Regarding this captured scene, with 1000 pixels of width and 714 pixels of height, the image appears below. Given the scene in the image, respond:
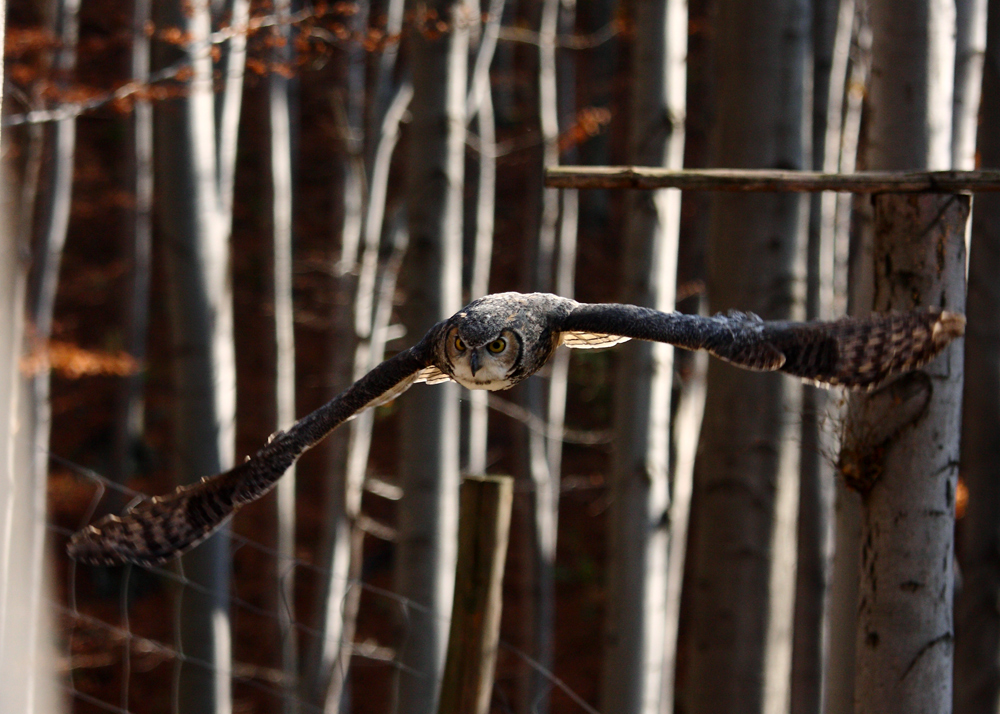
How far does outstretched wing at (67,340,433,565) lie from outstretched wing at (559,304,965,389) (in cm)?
52

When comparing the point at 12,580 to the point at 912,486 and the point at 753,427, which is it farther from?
the point at 753,427

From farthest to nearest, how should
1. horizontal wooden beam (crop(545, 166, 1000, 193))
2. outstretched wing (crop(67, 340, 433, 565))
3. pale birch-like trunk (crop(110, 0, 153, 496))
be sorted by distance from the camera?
1. pale birch-like trunk (crop(110, 0, 153, 496))
2. outstretched wing (crop(67, 340, 433, 565))
3. horizontal wooden beam (crop(545, 166, 1000, 193))

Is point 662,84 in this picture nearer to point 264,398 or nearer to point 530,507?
point 530,507

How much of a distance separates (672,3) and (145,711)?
9390mm

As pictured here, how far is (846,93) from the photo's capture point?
7.20 meters

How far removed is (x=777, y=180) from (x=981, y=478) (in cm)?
271

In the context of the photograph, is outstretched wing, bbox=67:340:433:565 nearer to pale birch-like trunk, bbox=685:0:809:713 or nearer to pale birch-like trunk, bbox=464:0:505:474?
pale birch-like trunk, bbox=685:0:809:713

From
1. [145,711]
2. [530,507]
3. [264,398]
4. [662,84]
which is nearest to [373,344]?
[530,507]

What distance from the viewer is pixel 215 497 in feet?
7.96

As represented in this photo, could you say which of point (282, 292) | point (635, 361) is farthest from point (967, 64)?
point (282, 292)

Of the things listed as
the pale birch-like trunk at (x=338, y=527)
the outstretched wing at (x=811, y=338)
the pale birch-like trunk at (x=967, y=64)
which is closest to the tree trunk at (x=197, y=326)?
the pale birch-like trunk at (x=338, y=527)

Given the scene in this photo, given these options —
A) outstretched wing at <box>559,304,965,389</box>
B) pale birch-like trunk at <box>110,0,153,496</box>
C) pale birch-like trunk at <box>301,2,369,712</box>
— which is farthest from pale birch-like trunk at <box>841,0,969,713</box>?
pale birch-like trunk at <box>110,0,153,496</box>

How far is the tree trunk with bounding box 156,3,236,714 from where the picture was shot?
14.4 feet

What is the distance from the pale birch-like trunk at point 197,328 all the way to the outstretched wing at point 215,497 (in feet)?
6.65
